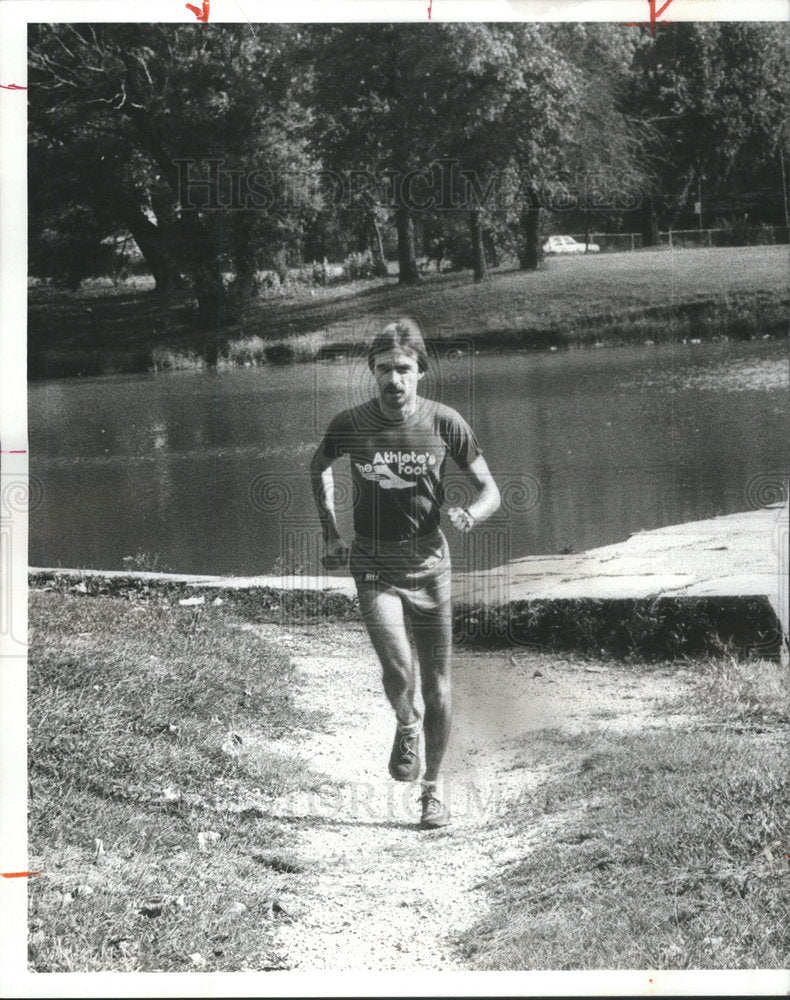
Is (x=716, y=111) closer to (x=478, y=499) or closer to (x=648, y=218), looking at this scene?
(x=648, y=218)

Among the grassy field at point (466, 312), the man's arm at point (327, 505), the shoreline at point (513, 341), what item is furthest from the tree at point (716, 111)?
the man's arm at point (327, 505)

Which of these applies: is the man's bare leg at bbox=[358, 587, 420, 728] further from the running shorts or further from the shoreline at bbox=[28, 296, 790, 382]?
the shoreline at bbox=[28, 296, 790, 382]

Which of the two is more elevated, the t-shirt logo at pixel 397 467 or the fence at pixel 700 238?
the fence at pixel 700 238

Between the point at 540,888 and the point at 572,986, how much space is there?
15.3 inches

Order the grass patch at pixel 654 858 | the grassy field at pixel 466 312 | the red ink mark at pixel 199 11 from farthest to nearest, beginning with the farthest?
the grassy field at pixel 466 312
the red ink mark at pixel 199 11
the grass patch at pixel 654 858

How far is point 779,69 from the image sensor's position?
13.8 feet

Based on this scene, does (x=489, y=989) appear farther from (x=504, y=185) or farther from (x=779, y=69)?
(x=779, y=69)

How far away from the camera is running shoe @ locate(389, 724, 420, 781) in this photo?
13.9 feet

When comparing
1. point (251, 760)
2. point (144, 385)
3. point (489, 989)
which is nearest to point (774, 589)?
point (489, 989)

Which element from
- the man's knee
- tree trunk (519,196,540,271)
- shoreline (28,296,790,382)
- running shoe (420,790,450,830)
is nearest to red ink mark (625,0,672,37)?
tree trunk (519,196,540,271)

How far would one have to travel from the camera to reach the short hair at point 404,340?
4230 millimetres

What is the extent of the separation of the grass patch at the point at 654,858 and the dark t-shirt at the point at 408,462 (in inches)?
38.3

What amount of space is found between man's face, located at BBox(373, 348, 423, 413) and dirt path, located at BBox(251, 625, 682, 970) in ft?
2.91

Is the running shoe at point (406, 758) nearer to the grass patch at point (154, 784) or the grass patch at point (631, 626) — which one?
the grass patch at point (154, 784)
